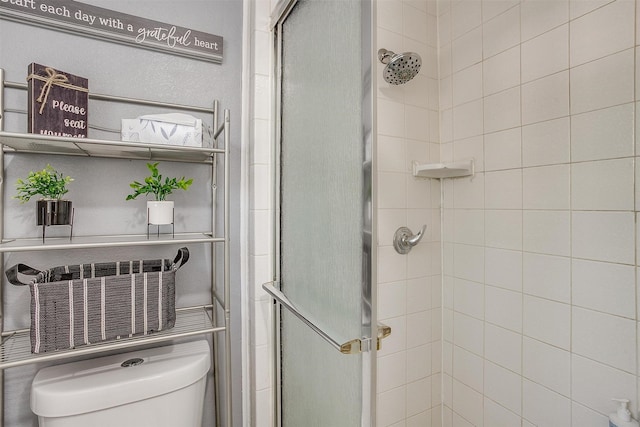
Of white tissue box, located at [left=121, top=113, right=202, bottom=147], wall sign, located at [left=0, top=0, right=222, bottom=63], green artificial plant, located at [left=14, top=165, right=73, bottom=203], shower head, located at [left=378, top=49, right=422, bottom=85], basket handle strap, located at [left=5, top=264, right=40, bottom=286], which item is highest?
wall sign, located at [left=0, top=0, right=222, bottom=63]

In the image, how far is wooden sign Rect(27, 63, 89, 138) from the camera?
0.75 meters

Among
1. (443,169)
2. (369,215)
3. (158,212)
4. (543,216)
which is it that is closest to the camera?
(369,215)

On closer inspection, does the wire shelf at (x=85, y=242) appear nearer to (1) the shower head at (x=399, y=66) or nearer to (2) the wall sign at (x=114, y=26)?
(2) the wall sign at (x=114, y=26)

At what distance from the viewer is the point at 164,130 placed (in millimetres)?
894

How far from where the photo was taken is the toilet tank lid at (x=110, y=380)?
0.75 metres

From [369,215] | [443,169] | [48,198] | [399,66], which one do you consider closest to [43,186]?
[48,198]

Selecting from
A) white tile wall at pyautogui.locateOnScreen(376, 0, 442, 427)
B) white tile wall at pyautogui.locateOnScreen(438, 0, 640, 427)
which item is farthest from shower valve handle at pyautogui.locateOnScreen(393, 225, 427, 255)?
white tile wall at pyautogui.locateOnScreen(438, 0, 640, 427)

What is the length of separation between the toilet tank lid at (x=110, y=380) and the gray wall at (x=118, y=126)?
0.46ft

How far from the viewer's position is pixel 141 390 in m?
0.82

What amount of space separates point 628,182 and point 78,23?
1.59 meters

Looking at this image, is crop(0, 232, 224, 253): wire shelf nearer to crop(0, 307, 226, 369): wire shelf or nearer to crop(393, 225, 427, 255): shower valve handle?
crop(0, 307, 226, 369): wire shelf

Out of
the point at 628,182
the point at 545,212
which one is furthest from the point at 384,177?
the point at 628,182

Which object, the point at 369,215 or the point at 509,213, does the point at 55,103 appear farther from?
the point at 509,213

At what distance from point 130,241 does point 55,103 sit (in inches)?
15.3
